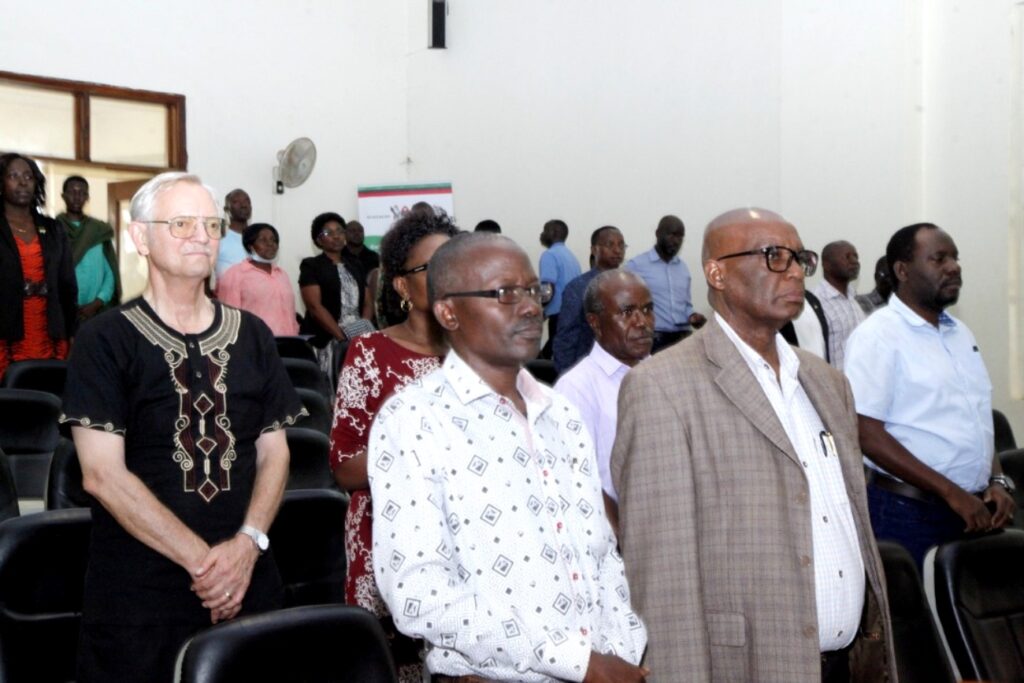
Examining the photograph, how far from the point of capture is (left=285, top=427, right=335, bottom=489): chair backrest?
A: 385 centimetres

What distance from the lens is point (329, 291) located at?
8.93m

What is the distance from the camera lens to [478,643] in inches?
72.7

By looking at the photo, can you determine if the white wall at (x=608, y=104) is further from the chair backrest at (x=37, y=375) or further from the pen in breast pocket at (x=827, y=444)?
the pen in breast pocket at (x=827, y=444)

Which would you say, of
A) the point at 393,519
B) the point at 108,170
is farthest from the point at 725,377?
the point at 108,170

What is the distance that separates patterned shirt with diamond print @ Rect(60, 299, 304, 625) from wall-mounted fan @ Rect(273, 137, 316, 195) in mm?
8668

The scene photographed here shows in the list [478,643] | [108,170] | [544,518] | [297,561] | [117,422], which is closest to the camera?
[478,643]

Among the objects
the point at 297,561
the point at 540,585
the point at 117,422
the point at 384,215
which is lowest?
the point at 297,561

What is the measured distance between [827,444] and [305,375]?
366 centimetres

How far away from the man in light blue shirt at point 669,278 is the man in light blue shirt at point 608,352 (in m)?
5.49

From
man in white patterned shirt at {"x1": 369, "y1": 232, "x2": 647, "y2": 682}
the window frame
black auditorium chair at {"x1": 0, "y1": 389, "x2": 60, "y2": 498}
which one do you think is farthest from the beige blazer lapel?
the window frame

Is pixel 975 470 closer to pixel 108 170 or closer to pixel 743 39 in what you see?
pixel 743 39

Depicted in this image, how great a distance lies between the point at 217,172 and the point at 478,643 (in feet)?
31.1

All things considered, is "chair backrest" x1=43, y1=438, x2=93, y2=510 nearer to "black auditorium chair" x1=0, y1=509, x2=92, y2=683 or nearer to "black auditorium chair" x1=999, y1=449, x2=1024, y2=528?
"black auditorium chair" x1=0, y1=509, x2=92, y2=683

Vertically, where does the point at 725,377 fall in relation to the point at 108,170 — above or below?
below
